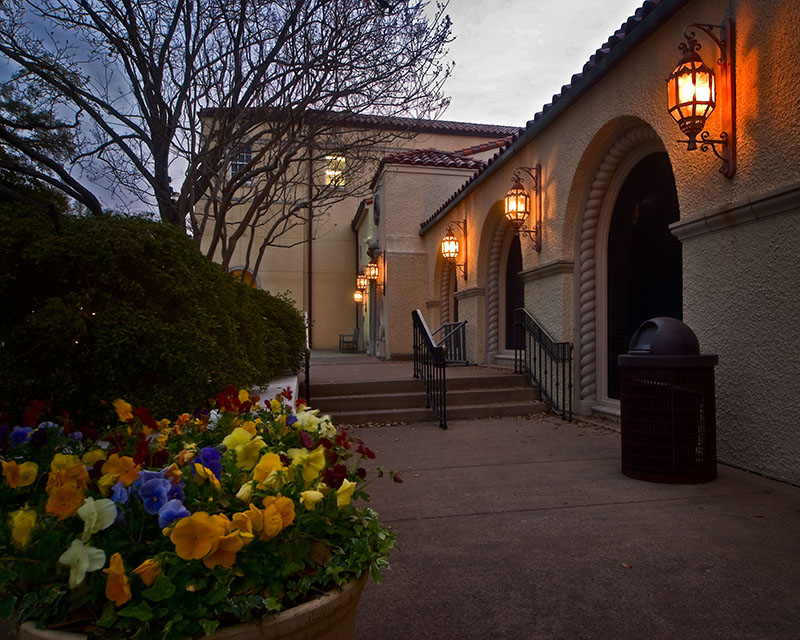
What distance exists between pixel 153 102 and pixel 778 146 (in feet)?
20.7

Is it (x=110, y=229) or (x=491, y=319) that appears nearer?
(x=110, y=229)

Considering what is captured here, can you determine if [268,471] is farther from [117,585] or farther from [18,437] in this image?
[18,437]

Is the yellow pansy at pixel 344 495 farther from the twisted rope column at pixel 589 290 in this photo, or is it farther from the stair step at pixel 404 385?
the stair step at pixel 404 385

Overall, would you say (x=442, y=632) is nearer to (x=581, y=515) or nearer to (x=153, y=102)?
(x=581, y=515)

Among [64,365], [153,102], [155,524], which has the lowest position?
[155,524]

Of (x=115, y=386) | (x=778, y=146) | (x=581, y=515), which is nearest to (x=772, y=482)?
(x=581, y=515)

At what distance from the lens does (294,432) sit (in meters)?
2.11

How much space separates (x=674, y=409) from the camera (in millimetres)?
3910

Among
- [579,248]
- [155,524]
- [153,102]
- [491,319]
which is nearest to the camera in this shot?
[155,524]

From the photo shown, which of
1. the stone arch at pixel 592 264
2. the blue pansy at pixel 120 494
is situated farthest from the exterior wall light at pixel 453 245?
the blue pansy at pixel 120 494

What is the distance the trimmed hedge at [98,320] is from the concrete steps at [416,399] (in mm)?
3272

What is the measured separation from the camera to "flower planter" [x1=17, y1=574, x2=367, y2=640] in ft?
3.64

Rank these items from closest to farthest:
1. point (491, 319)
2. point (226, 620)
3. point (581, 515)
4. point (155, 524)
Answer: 1. point (226, 620)
2. point (155, 524)
3. point (581, 515)
4. point (491, 319)

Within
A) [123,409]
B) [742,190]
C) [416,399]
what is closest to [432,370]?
[416,399]
